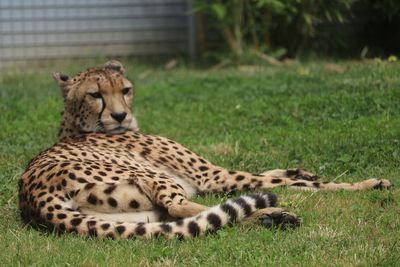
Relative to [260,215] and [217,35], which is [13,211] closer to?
[260,215]

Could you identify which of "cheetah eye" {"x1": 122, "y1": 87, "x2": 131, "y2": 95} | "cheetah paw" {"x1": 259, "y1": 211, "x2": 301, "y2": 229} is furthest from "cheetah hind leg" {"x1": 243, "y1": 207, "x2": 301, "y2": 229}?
"cheetah eye" {"x1": 122, "y1": 87, "x2": 131, "y2": 95}

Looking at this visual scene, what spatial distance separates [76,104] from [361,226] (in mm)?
2185

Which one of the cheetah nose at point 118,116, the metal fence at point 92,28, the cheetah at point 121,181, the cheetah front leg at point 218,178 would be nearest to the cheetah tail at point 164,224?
the cheetah at point 121,181

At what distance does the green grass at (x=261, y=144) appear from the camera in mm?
4168

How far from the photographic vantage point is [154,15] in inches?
535

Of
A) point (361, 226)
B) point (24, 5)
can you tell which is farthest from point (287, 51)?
point (361, 226)

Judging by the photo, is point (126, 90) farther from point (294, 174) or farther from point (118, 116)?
point (294, 174)

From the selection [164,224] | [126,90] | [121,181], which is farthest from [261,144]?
[164,224]

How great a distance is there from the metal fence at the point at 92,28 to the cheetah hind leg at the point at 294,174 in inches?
294

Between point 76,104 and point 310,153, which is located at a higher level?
point 76,104

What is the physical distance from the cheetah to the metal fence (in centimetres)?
733

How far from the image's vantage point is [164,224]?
4.42 meters

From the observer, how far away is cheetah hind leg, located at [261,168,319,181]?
5.82 meters

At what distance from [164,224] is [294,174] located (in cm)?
169
